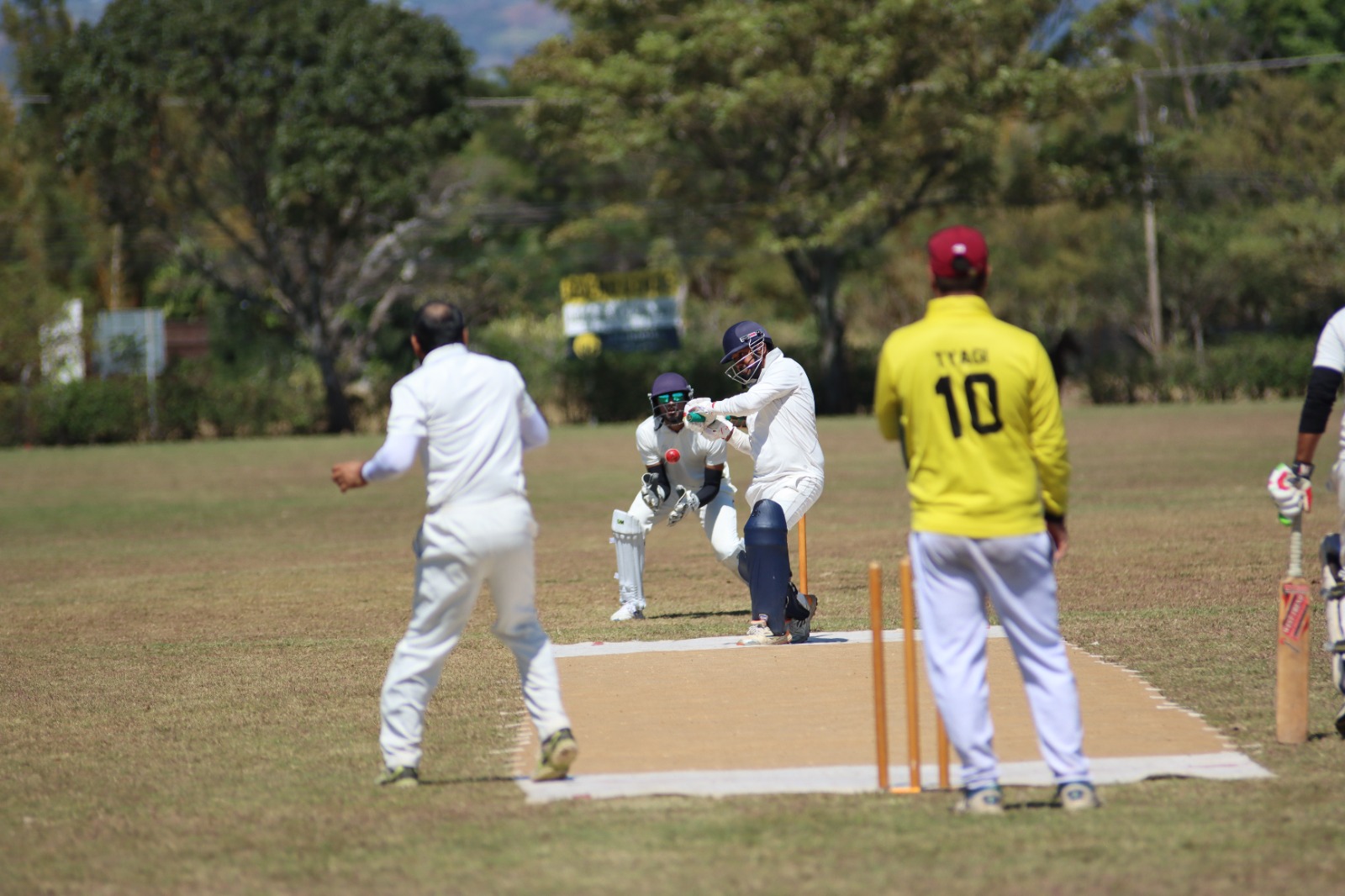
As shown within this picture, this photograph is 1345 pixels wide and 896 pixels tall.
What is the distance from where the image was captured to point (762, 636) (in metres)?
9.80

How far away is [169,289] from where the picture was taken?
211 feet

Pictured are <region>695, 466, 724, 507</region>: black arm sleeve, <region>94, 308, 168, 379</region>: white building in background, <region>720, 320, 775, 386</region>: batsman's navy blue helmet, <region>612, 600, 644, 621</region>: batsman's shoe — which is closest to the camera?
<region>720, 320, 775, 386</region>: batsman's navy blue helmet

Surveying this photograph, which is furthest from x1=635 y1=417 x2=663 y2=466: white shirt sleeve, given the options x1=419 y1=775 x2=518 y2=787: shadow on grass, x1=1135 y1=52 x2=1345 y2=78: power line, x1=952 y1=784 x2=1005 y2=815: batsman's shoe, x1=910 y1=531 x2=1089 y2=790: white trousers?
x1=1135 y1=52 x2=1345 y2=78: power line

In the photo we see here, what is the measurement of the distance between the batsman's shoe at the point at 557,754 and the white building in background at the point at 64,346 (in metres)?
40.1

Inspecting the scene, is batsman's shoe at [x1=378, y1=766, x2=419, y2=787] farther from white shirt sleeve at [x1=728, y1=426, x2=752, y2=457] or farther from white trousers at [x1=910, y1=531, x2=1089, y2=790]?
white shirt sleeve at [x1=728, y1=426, x2=752, y2=457]

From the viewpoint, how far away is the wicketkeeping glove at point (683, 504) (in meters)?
10.9

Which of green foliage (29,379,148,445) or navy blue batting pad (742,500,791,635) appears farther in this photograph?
green foliage (29,379,148,445)

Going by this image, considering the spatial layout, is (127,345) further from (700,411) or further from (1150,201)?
(700,411)

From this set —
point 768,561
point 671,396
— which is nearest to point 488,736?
point 768,561

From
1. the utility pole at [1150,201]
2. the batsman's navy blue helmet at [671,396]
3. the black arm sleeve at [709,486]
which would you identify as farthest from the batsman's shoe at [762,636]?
the utility pole at [1150,201]

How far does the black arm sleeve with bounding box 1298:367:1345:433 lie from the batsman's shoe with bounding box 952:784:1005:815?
7.55 ft

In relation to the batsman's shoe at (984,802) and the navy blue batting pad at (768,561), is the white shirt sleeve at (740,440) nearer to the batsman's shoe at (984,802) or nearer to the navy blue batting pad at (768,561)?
the navy blue batting pad at (768,561)

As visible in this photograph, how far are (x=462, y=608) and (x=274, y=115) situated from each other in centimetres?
4115

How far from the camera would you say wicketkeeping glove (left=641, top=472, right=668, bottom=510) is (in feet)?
36.8
